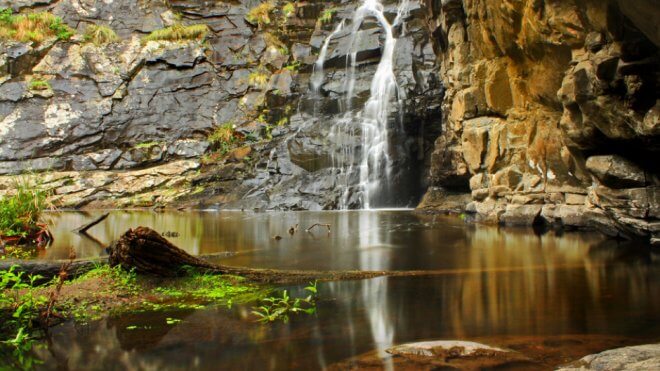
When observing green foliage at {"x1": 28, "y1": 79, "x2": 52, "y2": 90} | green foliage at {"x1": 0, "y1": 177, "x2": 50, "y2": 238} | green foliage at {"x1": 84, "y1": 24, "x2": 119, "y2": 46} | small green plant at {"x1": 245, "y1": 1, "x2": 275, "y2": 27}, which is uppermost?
small green plant at {"x1": 245, "y1": 1, "x2": 275, "y2": 27}

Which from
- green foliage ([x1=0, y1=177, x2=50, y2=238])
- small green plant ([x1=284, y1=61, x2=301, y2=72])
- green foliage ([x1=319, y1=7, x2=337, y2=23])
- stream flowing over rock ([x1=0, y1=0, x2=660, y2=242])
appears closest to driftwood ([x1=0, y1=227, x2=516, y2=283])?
green foliage ([x1=0, y1=177, x2=50, y2=238])

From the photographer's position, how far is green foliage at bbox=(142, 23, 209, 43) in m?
33.4

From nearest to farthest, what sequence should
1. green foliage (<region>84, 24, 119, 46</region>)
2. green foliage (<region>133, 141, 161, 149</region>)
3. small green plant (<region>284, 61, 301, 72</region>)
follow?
green foliage (<region>133, 141, 161, 149</region>) < small green plant (<region>284, 61, 301, 72</region>) < green foliage (<region>84, 24, 119, 46</region>)

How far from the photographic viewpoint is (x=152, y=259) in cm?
573

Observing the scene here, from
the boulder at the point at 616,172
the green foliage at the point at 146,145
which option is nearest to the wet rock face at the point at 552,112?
the boulder at the point at 616,172

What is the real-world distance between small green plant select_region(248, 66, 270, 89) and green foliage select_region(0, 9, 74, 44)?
12907 millimetres

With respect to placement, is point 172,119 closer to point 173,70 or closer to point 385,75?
point 173,70

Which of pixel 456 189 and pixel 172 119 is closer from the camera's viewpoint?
pixel 456 189

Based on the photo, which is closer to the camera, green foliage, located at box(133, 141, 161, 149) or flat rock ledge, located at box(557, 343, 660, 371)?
flat rock ledge, located at box(557, 343, 660, 371)

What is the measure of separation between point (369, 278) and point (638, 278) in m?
3.85

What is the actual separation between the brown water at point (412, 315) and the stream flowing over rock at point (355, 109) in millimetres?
3447

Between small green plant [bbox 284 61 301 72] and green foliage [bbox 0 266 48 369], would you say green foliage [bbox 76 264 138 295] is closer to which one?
green foliage [bbox 0 266 48 369]

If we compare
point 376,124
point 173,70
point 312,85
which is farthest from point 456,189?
point 173,70

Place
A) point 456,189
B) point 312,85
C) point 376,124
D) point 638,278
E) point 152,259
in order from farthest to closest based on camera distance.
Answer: point 312,85
point 376,124
point 456,189
point 638,278
point 152,259
